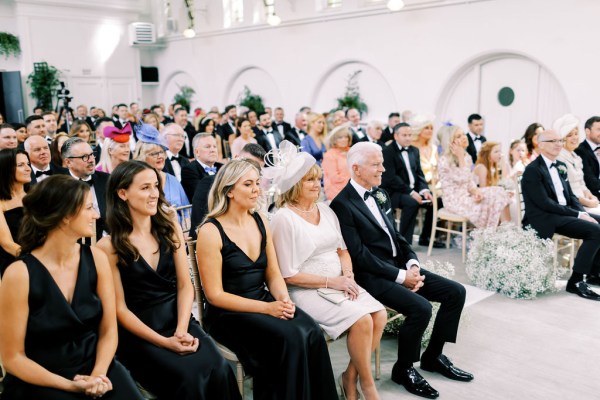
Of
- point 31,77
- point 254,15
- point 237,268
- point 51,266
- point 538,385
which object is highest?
point 254,15

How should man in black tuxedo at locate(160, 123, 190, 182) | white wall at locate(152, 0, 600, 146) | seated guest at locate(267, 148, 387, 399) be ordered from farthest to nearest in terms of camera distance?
white wall at locate(152, 0, 600, 146) → man in black tuxedo at locate(160, 123, 190, 182) → seated guest at locate(267, 148, 387, 399)

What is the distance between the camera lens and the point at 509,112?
10.3m

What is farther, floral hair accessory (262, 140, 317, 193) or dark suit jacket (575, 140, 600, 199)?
dark suit jacket (575, 140, 600, 199)

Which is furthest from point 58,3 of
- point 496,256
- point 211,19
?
point 496,256

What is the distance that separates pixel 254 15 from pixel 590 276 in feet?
37.2

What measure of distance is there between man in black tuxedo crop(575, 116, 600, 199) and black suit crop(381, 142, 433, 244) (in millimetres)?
1747

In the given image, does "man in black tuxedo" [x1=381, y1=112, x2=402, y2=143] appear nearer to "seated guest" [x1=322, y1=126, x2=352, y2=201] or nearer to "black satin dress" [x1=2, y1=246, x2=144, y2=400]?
"seated guest" [x1=322, y1=126, x2=352, y2=201]

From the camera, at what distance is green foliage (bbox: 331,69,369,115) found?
12.5 metres

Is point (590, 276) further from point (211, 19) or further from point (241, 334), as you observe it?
point (211, 19)

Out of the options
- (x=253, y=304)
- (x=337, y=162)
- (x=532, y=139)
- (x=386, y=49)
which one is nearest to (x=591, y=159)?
(x=532, y=139)

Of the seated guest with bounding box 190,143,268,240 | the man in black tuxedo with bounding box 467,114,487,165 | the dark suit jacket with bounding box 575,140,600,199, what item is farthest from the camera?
the man in black tuxedo with bounding box 467,114,487,165

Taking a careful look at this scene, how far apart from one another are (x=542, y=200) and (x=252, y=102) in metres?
10.7

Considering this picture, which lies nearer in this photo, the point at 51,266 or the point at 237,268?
the point at 51,266

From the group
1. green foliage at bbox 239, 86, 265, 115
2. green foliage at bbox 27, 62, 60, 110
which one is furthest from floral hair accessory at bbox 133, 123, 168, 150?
green foliage at bbox 27, 62, 60, 110
